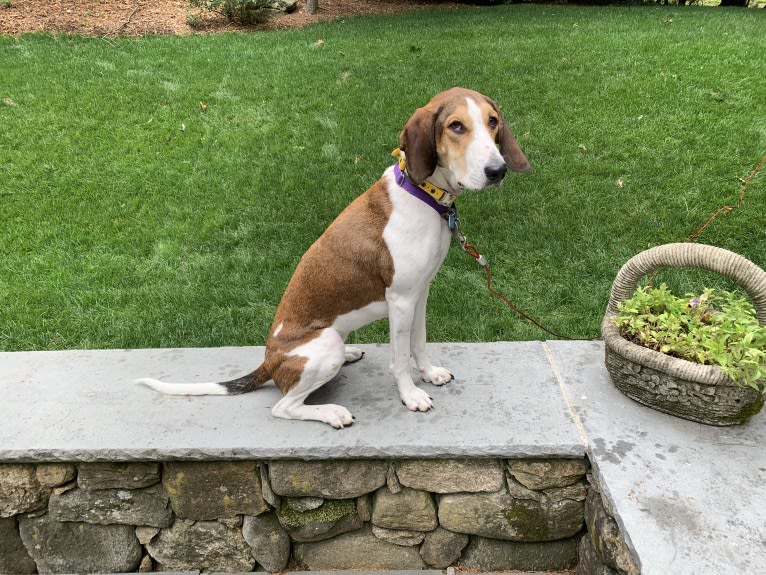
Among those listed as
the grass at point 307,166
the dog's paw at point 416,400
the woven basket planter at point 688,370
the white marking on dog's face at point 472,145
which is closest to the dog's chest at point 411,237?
the white marking on dog's face at point 472,145

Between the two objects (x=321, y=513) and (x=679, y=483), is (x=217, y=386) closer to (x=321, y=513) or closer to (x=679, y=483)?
(x=321, y=513)

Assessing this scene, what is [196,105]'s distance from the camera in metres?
7.78

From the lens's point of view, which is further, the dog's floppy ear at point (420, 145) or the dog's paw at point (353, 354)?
the dog's paw at point (353, 354)

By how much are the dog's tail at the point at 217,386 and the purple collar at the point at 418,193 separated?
48.2 inches

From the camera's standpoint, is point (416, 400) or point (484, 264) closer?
point (416, 400)

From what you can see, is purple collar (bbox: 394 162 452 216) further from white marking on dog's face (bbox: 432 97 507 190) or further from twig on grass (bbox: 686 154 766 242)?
twig on grass (bbox: 686 154 766 242)

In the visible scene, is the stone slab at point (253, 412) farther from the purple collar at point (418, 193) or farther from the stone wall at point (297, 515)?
the purple collar at point (418, 193)

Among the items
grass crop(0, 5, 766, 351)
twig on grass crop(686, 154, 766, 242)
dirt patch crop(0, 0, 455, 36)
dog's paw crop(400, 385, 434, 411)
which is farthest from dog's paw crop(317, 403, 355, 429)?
dirt patch crop(0, 0, 455, 36)

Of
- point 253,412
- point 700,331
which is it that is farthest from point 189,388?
point 700,331

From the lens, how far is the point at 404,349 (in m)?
2.80

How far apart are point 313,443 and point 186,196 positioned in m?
4.24

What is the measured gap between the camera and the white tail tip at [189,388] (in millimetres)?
3029

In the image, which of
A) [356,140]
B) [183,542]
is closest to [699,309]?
[183,542]

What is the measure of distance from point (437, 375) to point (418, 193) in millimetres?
1047
